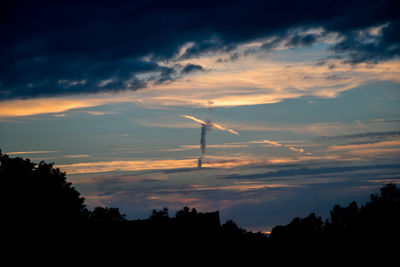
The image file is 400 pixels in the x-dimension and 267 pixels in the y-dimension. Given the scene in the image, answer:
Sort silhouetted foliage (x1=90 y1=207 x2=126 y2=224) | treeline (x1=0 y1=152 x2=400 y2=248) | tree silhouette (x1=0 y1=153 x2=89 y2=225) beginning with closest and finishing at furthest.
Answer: treeline (x1=0 y1=152 x2=400 y2=248) < tree silhouette (x1=0 y1=153 x2=89 y2=225) < silhouetted foliage (x1=90 y1=207 x2=126 y2=224)

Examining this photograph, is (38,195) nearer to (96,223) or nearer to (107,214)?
(96,223)

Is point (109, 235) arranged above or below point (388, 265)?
above

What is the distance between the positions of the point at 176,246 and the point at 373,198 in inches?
3523

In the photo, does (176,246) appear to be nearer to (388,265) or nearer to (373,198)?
(388,265)

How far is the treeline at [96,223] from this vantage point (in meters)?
45.6

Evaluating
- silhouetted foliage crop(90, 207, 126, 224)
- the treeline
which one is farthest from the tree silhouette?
silhouetted foliage crop(90, 207, 126, 224)

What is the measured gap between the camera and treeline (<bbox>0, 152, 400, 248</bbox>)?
150 feet

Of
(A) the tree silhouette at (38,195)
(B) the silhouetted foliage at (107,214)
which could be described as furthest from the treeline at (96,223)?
(B) the silhouetted foliage at (107,214)

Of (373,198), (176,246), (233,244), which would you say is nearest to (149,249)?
(176,246)

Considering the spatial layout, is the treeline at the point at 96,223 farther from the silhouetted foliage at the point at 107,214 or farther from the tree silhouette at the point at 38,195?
the silhouetted foliage at the point at 107,214

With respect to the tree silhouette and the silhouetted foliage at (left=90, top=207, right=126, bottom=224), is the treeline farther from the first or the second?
the silhouetted foliage at (left=90, top=207, right=126, bottom=224)

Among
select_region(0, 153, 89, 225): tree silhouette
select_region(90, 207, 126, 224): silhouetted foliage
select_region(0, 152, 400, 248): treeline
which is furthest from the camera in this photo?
select_region(90, 207, 126, 224): silhouetted foliage

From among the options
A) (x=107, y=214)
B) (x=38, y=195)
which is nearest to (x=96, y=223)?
(x=38, y=195)

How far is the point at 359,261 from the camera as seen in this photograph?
43875 mm
